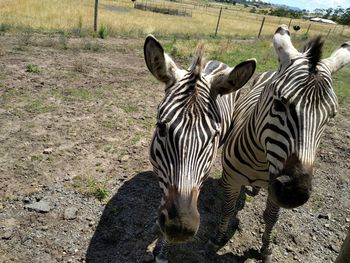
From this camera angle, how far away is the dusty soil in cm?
344

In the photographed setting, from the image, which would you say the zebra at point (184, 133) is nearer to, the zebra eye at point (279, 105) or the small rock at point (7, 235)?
the zebra eye at point (279, 105)

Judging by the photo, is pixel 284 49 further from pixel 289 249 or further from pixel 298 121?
pixel 289 249

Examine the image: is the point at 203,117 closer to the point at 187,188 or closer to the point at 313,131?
the point at 187,188

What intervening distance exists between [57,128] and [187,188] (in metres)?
4.23

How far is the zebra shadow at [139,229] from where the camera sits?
335 cm

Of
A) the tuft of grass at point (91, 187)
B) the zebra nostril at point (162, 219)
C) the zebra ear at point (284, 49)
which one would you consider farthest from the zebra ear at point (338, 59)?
the tuft of grass at point (91, 187)

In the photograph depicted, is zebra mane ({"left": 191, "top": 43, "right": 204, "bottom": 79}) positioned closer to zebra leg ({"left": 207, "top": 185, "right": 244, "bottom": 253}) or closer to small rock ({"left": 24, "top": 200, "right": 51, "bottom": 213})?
zebra leg ({"left": 207, "top": 185, "right": 244, "bottom": 253})

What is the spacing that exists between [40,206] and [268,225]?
9.70 ft

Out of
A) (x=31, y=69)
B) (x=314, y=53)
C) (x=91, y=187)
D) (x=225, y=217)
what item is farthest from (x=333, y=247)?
(x=31, y=69)

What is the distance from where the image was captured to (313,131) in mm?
2150

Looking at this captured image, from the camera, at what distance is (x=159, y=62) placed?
2322mm

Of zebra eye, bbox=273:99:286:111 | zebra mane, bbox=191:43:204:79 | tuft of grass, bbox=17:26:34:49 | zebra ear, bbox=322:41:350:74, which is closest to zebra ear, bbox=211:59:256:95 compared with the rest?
zebra mane, bbox=191:43:204:79

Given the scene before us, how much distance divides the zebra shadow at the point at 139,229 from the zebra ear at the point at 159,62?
212 cm

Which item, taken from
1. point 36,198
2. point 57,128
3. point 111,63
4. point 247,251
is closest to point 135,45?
point 111,63
